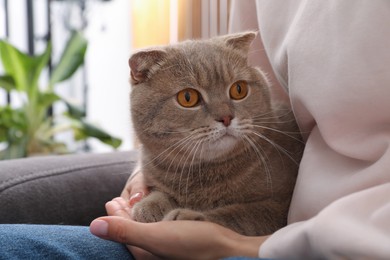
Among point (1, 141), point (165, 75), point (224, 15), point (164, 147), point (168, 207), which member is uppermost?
point (224, 15)

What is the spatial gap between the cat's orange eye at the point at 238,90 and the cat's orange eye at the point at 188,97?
0.28ft

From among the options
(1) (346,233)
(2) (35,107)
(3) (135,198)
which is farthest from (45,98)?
(1) (346,233)

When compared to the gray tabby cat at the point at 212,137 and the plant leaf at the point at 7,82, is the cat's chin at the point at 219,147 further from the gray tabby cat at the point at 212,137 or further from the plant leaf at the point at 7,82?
the plant leaf at the point at 7,82

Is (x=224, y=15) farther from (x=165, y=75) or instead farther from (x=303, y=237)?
(x=303, y=237)

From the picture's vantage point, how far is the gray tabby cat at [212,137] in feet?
3.46

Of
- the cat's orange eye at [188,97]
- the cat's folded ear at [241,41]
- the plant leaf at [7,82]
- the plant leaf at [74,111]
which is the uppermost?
the cat's folded ear at [241,41]

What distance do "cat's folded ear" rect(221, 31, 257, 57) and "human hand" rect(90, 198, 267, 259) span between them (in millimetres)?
480

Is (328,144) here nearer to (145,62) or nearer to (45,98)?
(145,62)

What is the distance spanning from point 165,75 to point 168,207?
0.31m

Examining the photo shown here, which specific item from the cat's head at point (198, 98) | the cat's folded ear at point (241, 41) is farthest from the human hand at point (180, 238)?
the cat's folded ear at point (241, 41)

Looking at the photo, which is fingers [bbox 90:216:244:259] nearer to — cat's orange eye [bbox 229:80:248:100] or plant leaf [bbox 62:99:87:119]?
cat's orange eye [bbox 229:80:248:100]

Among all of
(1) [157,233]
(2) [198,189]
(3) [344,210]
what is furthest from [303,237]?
(2) [198,189]

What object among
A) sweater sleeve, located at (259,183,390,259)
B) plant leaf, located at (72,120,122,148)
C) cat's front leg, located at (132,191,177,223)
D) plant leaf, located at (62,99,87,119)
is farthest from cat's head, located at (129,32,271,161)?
plant leaf, located at (62,99,87,119)

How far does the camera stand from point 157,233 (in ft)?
2.89
